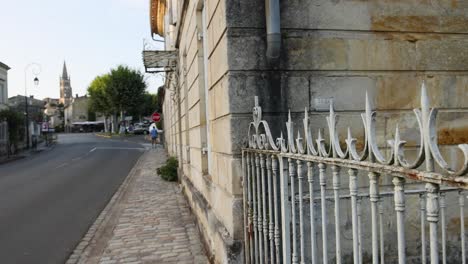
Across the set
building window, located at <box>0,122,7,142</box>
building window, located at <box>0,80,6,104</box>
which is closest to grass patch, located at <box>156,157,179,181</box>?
building window, located at <box>0,122,7,142</box>

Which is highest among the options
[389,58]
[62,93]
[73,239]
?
[62,93]

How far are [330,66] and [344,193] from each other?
3.87 ft

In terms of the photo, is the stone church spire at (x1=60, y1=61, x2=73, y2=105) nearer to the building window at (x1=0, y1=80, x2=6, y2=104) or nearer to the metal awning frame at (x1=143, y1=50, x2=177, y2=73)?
the building window at (x1=0, y1=80, x2=6, y2=104)

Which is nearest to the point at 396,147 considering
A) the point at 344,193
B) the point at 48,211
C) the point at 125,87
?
the point at 344,193

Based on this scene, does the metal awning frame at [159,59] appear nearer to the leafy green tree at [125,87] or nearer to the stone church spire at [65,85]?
the leafy green tree at [125,87]

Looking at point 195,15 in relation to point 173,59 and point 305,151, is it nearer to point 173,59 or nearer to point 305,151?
point 305,151

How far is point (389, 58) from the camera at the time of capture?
14.5ft

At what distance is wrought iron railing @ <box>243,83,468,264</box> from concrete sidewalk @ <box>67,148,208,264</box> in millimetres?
2343

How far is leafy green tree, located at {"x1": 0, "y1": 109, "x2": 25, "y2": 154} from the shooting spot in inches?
1340

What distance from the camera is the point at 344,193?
4.22 m

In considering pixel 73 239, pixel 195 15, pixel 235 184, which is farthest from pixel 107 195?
pixel 235 184

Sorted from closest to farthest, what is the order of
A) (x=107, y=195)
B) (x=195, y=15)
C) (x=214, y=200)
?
(x=214, y=200), (x=195, y=15), (x=107, y=195)

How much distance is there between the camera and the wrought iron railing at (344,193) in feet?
4.89

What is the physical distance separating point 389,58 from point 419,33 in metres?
0.42
